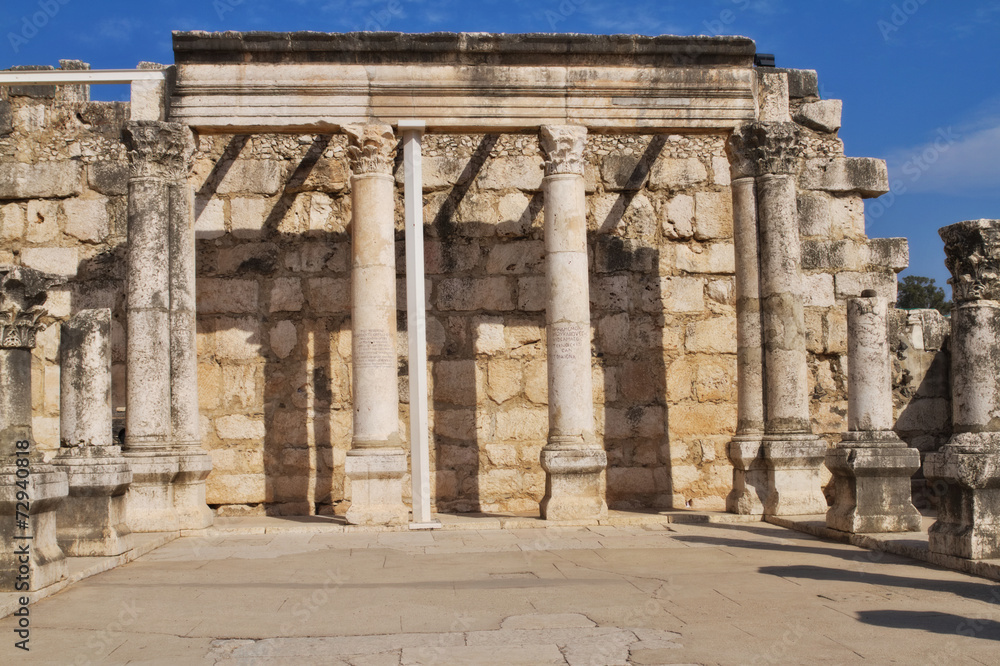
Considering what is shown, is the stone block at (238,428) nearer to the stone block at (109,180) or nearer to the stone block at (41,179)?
the stone block at (109,180)

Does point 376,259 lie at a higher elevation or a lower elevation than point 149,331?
higher

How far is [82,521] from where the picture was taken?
9773 mm

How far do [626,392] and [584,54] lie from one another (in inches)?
181

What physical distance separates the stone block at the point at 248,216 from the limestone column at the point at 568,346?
402 centimetres

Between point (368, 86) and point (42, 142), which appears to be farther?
point (42, 142)

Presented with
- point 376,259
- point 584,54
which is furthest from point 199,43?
point 584,54

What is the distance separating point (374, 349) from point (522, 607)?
5.52 metres

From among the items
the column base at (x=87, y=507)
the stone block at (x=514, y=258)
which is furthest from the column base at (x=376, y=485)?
the stone block at (x=514, y=258)

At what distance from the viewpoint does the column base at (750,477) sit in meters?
12.7

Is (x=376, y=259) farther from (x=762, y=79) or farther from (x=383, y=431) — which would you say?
(x=762, y=79)

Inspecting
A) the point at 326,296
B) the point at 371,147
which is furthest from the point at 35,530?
A: the point at 326,296

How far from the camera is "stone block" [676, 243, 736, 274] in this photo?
14.7m

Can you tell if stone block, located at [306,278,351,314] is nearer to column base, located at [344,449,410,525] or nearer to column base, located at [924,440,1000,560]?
column base, located at [344,449,410,525]

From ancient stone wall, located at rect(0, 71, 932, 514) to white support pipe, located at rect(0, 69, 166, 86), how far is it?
4.43 ft
